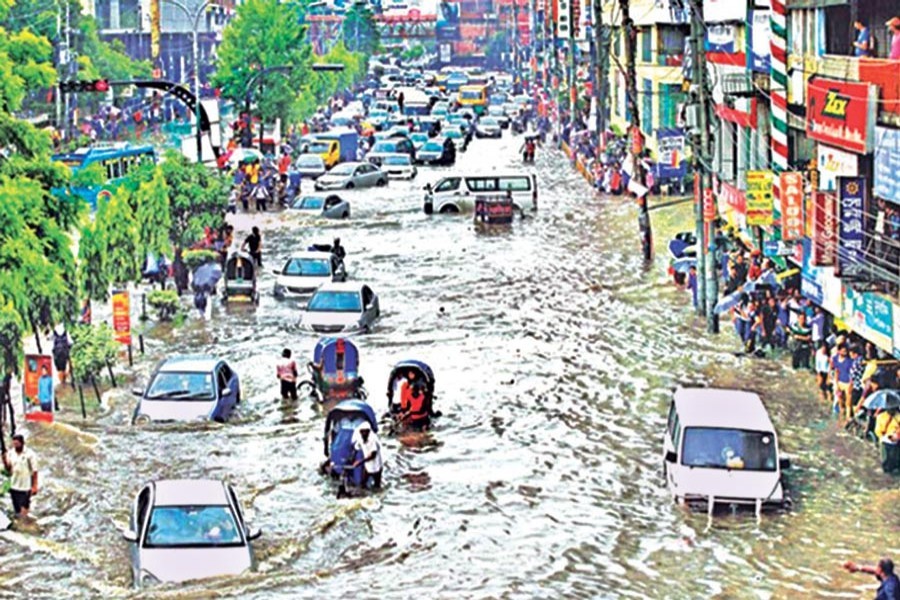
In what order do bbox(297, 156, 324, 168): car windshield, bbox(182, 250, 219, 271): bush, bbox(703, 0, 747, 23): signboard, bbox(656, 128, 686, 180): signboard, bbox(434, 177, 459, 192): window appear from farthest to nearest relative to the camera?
1. bbox(297, 156, 324, 168): car windshield
2. bbox(434, 177, 459, 192): window
3. bbox(656, 128, 686, 180): signboard
4. bbox(703, 0, 747, 23): signboard
5. bbox(182, 250, 219, 271): bush

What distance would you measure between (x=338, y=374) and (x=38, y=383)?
5939 millimetres

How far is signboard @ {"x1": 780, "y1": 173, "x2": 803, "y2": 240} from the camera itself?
135ft

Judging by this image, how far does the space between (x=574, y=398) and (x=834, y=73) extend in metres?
9.03

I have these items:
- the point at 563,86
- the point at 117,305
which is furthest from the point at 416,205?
the point at 563,86

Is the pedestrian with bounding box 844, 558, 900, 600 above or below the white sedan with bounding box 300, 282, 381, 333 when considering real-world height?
below

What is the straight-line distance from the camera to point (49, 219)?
112 feet

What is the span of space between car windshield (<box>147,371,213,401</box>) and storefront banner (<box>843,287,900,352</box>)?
11.7 meters

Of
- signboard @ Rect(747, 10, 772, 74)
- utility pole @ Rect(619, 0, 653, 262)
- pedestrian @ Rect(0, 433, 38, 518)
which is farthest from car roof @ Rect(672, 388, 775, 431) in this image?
utility pole @ Rect(619, 0, 653, 262)

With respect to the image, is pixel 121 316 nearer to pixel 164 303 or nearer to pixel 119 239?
pixel 119 239

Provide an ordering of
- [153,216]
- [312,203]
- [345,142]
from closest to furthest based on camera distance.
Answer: [153,216] → [312,203] → [345,142]

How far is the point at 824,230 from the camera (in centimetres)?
3828

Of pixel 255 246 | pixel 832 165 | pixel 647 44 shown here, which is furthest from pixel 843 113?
pixel 647 44

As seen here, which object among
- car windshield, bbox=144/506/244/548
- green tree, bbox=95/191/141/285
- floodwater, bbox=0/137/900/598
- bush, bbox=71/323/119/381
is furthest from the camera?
green tree, bbox=95/191/141/285

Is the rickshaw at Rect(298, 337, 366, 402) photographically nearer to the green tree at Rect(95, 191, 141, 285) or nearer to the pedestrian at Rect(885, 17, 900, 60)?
the green tree at Rect(95, 191, 141, 285)
